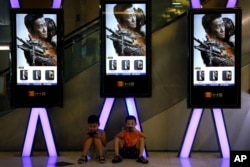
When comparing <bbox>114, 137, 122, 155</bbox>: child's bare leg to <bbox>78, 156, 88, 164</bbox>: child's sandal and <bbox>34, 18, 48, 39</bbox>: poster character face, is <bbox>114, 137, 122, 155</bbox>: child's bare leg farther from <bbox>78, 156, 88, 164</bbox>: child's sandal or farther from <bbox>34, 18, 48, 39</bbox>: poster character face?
<bbox>34, 18, 48, 39</bbox>: poster character face

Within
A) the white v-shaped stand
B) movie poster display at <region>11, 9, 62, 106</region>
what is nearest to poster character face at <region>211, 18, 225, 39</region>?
the white v-shaped stand

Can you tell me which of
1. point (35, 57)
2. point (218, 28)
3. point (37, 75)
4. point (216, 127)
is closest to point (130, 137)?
point (216, 127)

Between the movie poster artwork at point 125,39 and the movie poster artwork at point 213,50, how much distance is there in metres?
0.73

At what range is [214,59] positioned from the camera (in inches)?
246

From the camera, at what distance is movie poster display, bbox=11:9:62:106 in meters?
6.34

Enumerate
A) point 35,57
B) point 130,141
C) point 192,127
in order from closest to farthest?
point 130,141 → point 35,57 → point 192,127

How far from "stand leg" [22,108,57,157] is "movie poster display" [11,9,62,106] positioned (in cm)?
33

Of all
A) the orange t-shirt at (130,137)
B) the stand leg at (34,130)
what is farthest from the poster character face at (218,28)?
the stand leg at (34,130)

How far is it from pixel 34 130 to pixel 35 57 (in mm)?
1073

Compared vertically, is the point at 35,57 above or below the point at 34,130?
above

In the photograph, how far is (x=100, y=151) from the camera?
243 inches

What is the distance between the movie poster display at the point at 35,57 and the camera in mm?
6340

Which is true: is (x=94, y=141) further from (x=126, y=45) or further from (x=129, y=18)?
(x=129, y=18)

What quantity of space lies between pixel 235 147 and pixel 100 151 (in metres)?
→ 2.19
